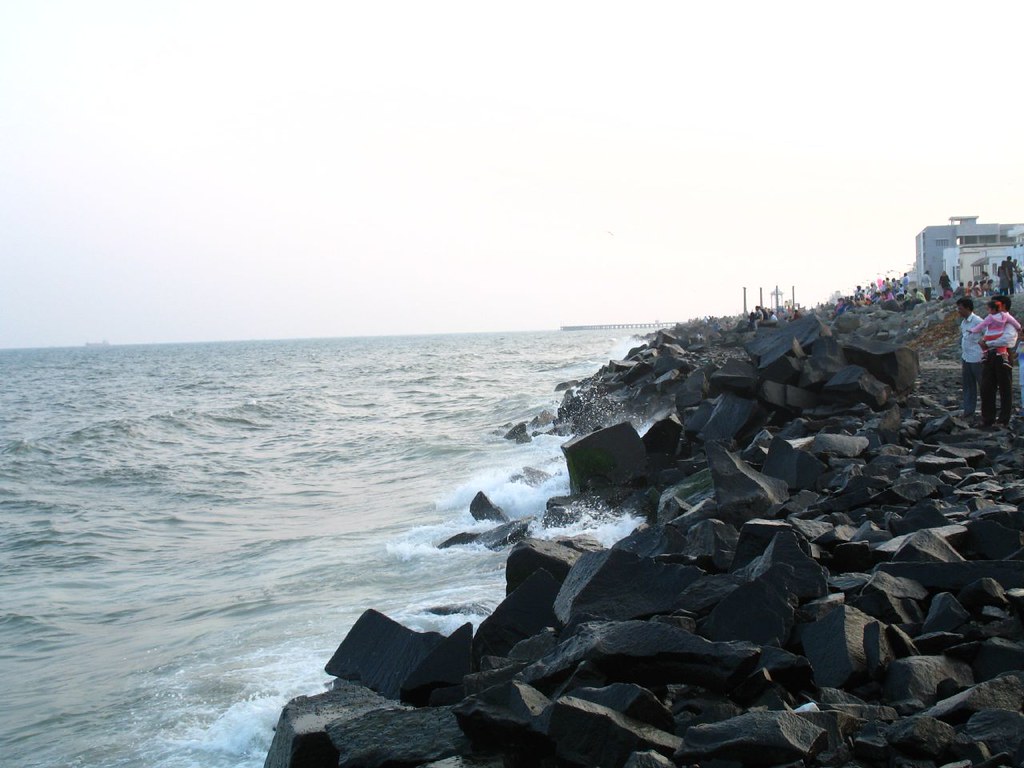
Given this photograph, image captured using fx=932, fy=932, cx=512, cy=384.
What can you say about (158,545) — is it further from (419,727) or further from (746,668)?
(746,668)

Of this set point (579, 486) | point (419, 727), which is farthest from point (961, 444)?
point (419, 727)

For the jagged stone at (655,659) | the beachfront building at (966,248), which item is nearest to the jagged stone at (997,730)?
the jagged stone at (655,659)

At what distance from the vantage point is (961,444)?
8.83m

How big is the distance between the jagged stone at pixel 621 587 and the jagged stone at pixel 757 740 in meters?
1.53

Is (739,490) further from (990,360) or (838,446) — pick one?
(990,360)

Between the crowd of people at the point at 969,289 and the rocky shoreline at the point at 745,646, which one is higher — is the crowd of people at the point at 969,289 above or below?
above

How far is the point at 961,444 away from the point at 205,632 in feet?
23.2

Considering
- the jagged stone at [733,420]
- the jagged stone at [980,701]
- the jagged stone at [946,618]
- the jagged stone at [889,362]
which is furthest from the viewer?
the jagged stone at [889,362]

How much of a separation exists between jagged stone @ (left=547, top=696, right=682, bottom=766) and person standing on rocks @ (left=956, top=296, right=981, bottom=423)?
841 cm

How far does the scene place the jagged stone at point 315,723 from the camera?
415 cm

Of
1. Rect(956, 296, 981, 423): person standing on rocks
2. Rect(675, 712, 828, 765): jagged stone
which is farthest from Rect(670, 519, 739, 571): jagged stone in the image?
Rect(956, 296, 981, 423): person standing on rocks

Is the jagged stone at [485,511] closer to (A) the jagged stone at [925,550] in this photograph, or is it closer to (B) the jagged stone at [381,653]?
(B) the jagged stone at [381,653]

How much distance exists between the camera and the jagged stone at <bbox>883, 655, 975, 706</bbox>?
3.80 meters

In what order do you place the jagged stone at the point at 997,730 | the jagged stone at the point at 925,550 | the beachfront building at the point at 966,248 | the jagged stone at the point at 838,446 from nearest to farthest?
the jagged stone at the point at 997,730 → the jagged stone at the point at 925,550 → the jagged stone at the point at 838,446 → the beachfront building at the point at 966,248
